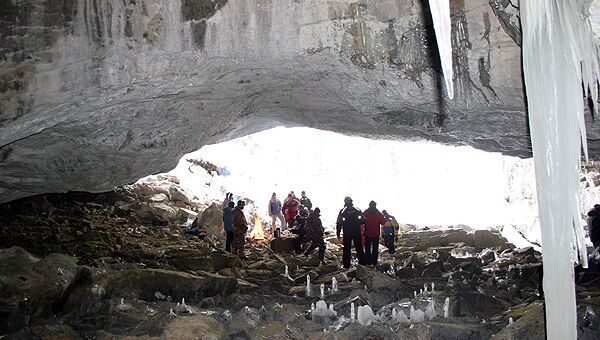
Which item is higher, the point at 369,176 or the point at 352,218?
the point at 352,218

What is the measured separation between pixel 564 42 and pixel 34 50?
5.67 meters

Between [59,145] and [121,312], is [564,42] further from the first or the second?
[59,145]

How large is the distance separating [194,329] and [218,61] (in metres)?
3.38

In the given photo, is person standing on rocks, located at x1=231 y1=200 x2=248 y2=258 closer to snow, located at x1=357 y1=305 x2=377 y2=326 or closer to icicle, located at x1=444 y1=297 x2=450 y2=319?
snow, located at x1=357 y1=305 x2=377 y2=326

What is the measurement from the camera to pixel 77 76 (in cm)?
548

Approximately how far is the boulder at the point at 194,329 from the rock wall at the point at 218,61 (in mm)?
3066

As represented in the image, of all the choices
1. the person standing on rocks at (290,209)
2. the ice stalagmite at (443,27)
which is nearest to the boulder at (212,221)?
the person standing on rocks at (290,209)

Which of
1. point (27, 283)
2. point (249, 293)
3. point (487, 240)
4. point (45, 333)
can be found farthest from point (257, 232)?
point (45, 333)

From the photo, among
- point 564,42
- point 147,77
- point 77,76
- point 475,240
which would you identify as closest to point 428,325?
point 564,42

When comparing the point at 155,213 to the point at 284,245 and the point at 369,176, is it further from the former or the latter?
the point at 369,176

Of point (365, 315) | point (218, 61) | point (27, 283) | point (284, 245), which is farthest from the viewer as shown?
point (284, 245)

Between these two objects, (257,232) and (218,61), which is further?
(257,232)

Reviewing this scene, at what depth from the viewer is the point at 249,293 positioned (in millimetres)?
7523

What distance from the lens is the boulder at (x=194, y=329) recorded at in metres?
5.08
